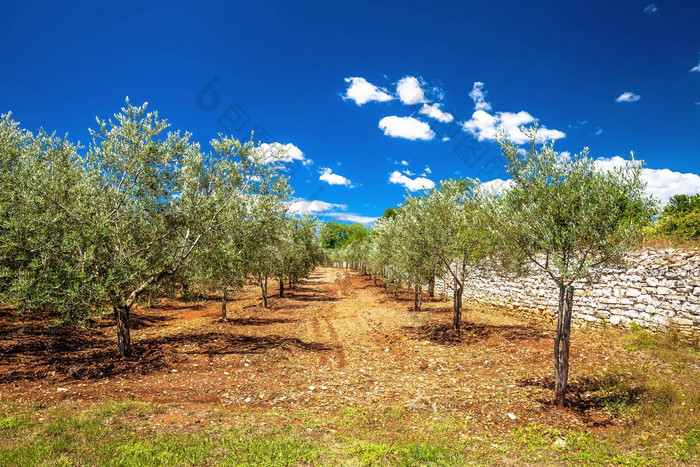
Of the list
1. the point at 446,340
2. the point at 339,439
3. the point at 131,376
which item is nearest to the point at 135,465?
the point at 339,439

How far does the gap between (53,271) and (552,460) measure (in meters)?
16.1

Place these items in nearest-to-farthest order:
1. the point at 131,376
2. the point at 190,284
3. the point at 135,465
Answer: the point at 135,465 < the point at 131,376 < the point at 190,284

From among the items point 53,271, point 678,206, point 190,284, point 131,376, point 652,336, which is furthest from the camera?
point 678,206

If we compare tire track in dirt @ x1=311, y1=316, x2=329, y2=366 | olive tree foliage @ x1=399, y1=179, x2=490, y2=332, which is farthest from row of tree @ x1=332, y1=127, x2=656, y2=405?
tire track in dirt @ x1=311, y1=316, x2=329, y2=366

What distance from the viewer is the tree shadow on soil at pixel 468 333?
18531 millimetres

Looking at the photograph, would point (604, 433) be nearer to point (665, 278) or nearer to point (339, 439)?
point (339, 439)

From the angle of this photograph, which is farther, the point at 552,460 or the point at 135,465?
the point at 552,460

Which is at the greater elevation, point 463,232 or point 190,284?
point 463,232

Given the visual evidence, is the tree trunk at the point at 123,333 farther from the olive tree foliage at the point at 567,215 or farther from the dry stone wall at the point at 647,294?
the dry stone wall at the point at 647,294

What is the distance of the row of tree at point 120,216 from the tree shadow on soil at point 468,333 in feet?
37.3

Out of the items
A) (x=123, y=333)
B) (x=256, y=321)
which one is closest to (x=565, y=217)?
(x=123, y=333)

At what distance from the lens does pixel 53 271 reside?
37.4ft

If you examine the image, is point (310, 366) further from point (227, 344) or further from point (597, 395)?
point (597, 395)

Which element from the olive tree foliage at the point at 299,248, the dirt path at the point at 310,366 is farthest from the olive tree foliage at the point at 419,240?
the olive tree foliage at the point at 299,248
